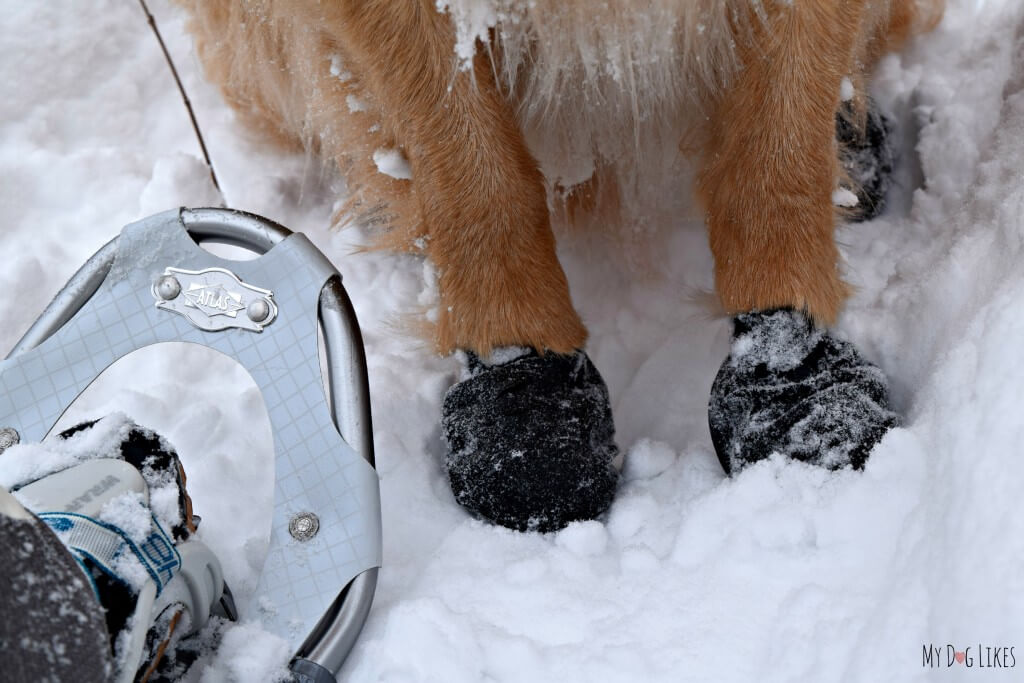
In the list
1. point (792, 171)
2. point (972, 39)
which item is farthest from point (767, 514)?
point (972, 39)

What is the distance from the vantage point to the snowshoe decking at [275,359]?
114cm

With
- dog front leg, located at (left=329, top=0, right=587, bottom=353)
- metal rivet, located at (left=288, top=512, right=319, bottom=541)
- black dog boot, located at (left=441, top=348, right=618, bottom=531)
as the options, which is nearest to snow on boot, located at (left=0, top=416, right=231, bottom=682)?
metal rivet, located at (left=288, top=512, right=319, bottom=541)

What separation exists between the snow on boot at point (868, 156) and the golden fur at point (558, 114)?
21 centimetres

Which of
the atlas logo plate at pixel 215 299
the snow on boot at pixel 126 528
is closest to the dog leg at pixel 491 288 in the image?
the atlas logo plate at pixel 215 299

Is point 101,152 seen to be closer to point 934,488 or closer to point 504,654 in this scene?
point 504,654

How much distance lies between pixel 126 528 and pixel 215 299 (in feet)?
1.33

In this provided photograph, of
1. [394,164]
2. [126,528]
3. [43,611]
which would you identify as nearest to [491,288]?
[394,164]

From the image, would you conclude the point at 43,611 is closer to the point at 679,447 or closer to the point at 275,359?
the point at 275,359

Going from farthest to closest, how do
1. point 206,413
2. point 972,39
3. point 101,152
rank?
point 101,152 → point 972,39 → point 206,413

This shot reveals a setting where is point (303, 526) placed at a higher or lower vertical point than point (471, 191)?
lower

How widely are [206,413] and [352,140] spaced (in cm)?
52

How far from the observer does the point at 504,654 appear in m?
1.09

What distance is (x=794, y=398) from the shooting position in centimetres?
130

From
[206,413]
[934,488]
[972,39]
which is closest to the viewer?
[934,488]
